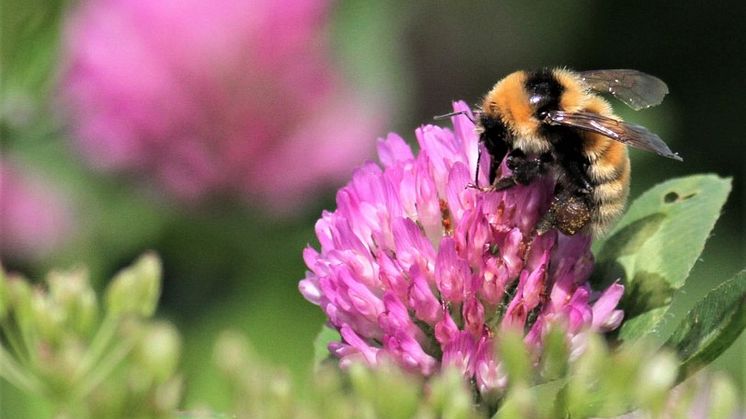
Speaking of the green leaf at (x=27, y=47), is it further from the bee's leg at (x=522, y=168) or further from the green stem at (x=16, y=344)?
the bee's leg at (x=522, y=168)

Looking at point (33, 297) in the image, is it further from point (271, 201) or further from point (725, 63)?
point (725, 63)

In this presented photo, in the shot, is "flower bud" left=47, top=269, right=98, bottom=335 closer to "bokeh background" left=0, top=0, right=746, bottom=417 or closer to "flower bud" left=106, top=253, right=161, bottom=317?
"flower bud" left=106, top=253, right=161, bottom=317

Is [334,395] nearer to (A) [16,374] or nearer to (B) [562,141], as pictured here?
(A) [16,374]

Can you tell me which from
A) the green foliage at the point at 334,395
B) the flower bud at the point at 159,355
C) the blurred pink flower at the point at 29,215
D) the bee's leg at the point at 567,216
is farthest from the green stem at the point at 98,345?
the blurred pink flower at the point at 29,215

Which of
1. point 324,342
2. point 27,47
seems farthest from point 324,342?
point 27,47

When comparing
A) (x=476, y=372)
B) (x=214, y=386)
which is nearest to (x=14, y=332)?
(x=476, y=372)
